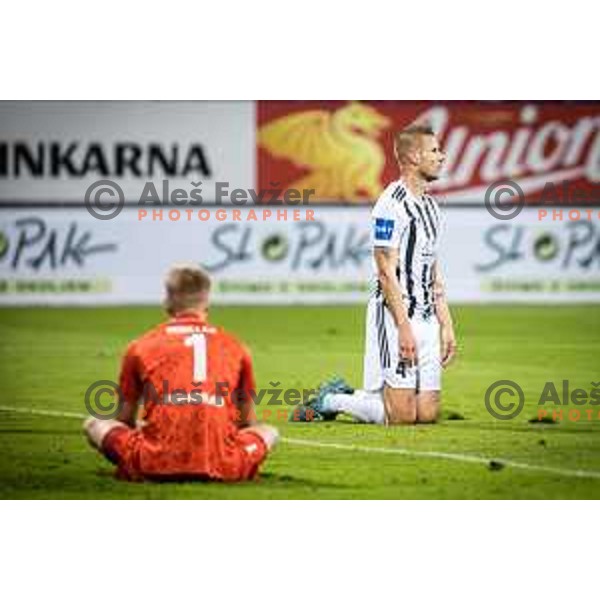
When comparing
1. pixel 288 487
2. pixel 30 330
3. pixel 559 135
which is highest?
pixel 559 135

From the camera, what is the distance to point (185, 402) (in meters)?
9.71

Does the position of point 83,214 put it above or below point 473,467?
above

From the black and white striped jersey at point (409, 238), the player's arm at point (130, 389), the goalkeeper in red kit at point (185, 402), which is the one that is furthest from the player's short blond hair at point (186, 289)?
the black and white striped jersey at point (409, 238)

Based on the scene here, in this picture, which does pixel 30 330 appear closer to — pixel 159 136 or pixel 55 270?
pixel 55 270

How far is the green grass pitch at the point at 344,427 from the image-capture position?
998 centimetres

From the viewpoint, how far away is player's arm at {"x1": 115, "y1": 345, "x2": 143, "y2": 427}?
32.0 feet

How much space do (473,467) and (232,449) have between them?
1184 millimetres

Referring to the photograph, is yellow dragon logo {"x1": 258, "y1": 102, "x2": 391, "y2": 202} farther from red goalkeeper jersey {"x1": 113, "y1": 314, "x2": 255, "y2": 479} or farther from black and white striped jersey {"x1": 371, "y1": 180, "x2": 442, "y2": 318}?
red goalkeeper jersey {"x1": 113, "y1": 314, "x2": 255, "y2": 479}

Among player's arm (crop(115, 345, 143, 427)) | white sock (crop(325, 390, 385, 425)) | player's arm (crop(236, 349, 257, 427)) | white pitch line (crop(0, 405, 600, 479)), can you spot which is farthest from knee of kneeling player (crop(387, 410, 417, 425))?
player's arm (crop(115, 345, 143, 427))

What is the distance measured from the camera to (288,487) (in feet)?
32.6

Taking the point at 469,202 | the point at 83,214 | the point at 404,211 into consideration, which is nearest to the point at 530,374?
the point at 469,202

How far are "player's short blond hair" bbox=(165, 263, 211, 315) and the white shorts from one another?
99 centimetres

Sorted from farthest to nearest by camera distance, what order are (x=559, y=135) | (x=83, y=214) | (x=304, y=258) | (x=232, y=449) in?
(x=304, y=258) < (x=83, y=214) < (x=559, y=135) < (x=232, y=449)

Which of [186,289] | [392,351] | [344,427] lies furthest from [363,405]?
[186,289]
